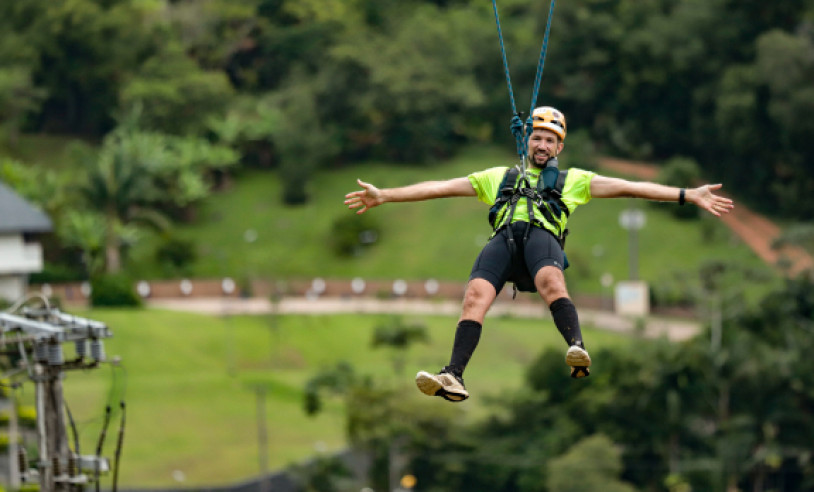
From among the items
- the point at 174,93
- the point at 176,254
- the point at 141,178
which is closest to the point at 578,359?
the point at 176,254

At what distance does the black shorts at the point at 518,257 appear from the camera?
38.4ft

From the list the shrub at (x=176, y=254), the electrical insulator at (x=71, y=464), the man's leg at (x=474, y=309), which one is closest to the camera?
the man's leg at (x=474, y=309)

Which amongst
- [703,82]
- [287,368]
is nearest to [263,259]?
[287,368]

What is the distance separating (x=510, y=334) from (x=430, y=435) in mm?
17089

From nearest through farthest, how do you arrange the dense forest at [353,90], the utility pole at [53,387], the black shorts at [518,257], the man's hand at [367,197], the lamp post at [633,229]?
the black shorts at [518,257], the man's hand at [367,197], the utility pole at [53,387], the lamp post at [633,229], the dense forest at [353,90]

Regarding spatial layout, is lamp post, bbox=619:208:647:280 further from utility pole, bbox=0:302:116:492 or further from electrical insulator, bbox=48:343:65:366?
electrical insulator, bbox=48:343:65:366

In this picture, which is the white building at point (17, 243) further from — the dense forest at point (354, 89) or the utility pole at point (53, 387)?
the utility pole at point (53, 387)

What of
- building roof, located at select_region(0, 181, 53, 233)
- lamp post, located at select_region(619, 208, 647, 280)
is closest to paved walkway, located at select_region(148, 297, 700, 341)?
lamp post, located at select_region(619, 208, 647, 280)

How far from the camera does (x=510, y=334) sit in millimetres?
64562

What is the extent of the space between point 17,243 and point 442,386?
62.3m

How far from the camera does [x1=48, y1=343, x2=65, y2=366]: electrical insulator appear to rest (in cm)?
1809

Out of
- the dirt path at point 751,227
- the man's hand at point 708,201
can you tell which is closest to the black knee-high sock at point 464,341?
the man's hand at point 708,201

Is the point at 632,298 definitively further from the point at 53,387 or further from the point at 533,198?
the point at 533,198

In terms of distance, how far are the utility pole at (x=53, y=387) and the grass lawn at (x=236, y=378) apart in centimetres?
2613
